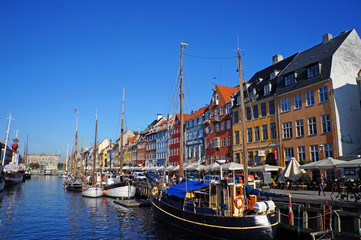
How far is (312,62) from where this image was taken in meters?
36.9

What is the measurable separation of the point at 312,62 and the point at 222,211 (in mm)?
27054

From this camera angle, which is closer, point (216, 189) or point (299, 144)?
point (216, 189)

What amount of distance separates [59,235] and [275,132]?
2954cm

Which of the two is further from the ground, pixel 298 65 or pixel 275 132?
pixel 298 65

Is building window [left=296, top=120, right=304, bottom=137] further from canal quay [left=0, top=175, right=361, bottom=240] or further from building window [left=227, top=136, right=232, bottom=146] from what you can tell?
building window [left=227, top=136, right=232, bottom=146]

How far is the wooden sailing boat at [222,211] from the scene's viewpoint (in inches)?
640

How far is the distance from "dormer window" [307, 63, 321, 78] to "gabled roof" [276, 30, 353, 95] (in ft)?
1.14

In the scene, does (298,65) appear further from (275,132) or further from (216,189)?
(216,189)

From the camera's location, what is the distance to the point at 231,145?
48844 millimetres

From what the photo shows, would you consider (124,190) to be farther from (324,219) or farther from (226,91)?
(324,219)

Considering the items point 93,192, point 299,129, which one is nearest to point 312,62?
point 299,129

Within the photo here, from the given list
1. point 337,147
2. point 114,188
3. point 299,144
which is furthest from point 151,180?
point 337,147

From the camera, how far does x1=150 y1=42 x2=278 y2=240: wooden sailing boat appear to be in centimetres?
1625

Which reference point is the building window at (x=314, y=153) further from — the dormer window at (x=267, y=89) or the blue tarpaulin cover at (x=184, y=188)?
the blue tarpaulin cover at (x=184, y=188)
